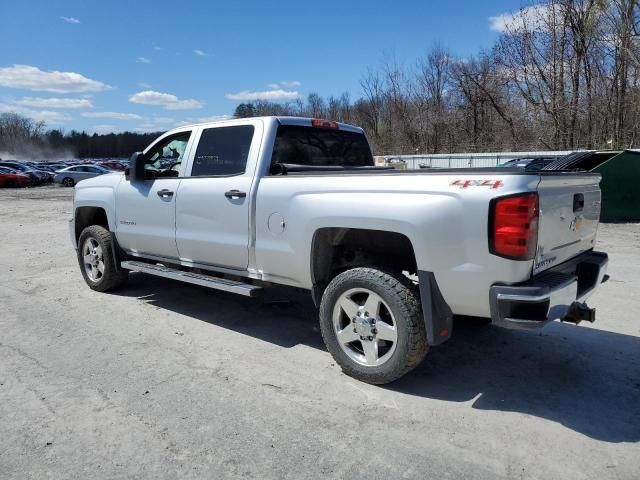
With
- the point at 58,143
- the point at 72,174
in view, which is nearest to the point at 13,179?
the point at 72,174

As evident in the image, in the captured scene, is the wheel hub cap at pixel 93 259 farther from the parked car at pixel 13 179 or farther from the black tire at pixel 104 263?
the parked car at pixel 13 179

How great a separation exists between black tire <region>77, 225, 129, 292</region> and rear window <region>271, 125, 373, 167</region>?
280 centimetres

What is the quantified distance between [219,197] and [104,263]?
2.51 m

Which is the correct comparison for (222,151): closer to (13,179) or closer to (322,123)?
(322,123)

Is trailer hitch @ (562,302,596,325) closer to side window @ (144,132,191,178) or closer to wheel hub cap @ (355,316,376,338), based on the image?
wheel hub cap @ (355,316,376,338)

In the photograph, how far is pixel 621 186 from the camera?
1340 centimetres

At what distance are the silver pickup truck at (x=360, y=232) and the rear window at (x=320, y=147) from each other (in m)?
0.02

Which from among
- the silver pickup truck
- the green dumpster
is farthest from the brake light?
the green dumpster

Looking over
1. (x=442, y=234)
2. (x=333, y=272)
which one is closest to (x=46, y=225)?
(x=333, y=272)

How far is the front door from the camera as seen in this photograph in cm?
537

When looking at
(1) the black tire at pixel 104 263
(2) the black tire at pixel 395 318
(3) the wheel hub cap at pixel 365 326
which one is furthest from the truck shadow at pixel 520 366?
(1) the black tire at pixel 104 263

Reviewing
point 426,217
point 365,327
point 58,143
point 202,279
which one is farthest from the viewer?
point 58,143

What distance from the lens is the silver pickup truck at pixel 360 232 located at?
3.14 metres

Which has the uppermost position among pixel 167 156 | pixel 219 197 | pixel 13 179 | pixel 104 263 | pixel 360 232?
pixel 167 156
